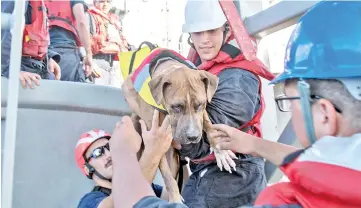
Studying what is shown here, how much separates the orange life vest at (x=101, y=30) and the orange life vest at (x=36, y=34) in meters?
1.63

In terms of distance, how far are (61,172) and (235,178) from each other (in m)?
1.02

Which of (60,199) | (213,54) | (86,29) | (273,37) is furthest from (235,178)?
(86,29)

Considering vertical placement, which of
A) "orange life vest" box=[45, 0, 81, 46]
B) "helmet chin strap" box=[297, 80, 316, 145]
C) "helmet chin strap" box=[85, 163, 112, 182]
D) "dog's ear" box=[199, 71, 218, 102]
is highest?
"orange life vest" box=[45, 0, 81, 46]

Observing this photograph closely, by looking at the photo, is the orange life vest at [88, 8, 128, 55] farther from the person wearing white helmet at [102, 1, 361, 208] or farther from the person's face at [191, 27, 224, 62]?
the person wearing white helmet at [102, 1, 361, 208]

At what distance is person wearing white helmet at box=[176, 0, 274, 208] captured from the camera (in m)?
1.99

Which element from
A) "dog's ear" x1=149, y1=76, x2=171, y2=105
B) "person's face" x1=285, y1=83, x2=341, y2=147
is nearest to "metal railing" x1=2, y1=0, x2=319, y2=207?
"dog's ear" x1=149, y1=76, x2=171, y2=105

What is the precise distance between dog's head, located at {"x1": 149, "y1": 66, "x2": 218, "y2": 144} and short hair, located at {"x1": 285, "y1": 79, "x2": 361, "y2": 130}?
103 cm

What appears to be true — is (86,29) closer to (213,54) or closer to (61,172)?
(61,172)

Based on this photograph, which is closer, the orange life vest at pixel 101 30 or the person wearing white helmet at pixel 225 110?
the person wearing white helmet at pixel 225 110

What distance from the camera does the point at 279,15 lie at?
2.68m

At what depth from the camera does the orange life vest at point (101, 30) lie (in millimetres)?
4434

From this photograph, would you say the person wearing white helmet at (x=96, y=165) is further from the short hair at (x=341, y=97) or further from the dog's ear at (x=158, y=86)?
the short hair at (x=341, y=97)

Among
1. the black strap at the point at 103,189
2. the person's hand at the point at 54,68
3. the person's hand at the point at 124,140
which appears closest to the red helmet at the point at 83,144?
the black strap at the point at 103,189

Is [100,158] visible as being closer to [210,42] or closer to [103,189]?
[103,189]
